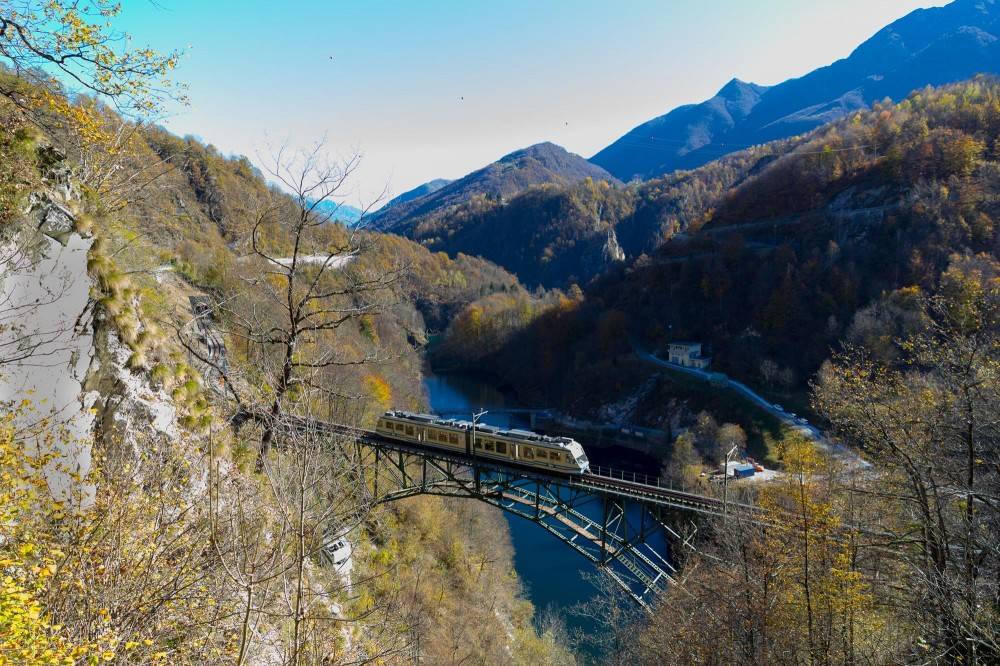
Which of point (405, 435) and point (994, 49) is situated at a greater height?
point (994, 49)

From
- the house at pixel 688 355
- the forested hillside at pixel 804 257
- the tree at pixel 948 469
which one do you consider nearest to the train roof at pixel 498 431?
the tree at pixel 948 469

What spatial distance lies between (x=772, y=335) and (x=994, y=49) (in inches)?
7658

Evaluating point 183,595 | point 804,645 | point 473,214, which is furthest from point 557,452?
point 473,214

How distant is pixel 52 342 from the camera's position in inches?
273

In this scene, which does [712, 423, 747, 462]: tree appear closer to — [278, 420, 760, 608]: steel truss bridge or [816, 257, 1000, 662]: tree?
[278, 420, 760, 608]: steel truss bridge

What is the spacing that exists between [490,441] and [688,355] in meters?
37.6

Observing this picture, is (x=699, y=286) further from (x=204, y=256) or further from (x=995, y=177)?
(x=204, y=256)

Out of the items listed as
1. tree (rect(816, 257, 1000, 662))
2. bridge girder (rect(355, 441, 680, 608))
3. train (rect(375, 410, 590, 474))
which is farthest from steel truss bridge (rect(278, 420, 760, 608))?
tree (rect(816, 257, 1000, 662))

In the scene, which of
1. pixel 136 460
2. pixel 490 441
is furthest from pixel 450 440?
pixel 136 460

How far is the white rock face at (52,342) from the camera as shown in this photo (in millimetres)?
6379

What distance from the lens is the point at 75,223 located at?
777 centimetres

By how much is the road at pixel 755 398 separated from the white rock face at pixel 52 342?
96.3 feet

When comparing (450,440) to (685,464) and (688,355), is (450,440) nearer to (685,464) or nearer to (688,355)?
(685,464)

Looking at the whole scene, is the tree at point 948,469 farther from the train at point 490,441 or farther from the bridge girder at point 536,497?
the train at point 490,441
